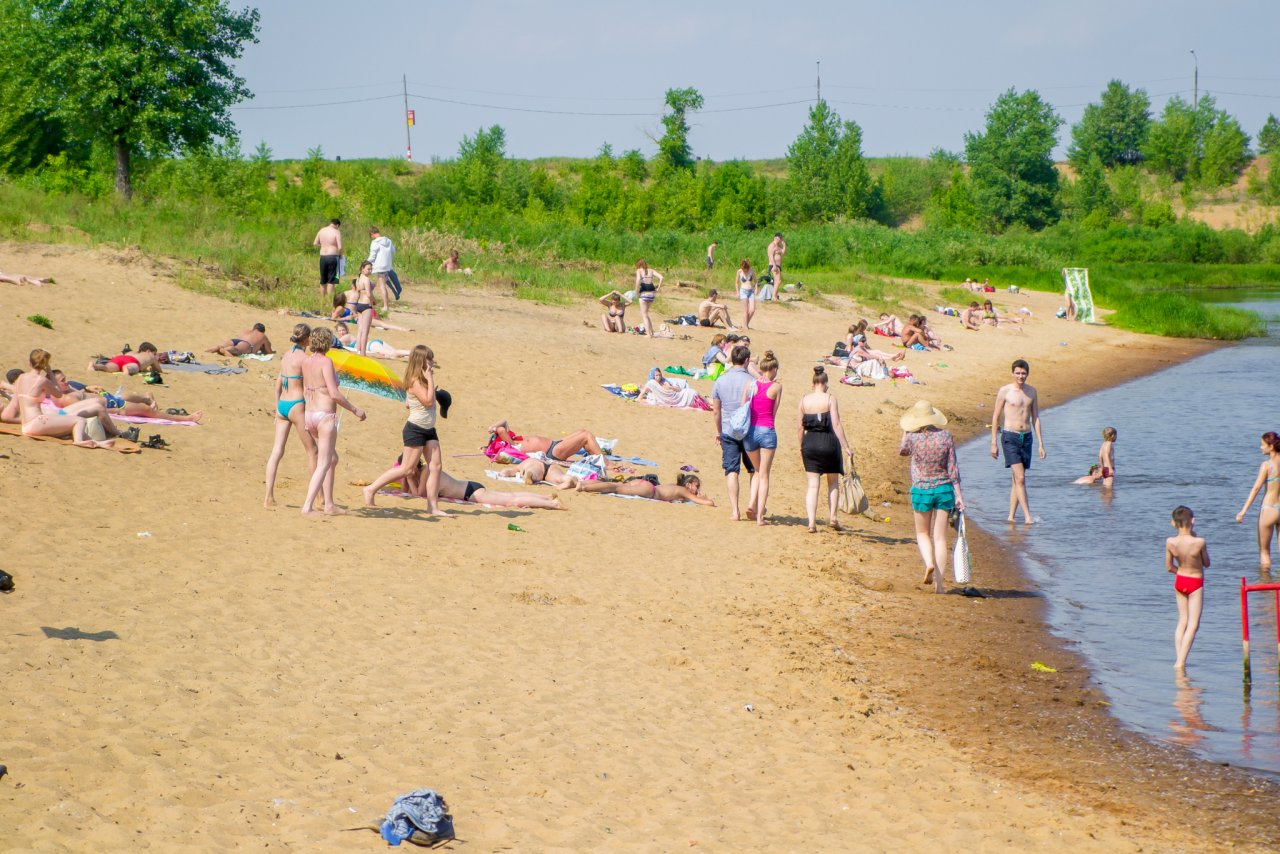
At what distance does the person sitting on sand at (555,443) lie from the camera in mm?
14992

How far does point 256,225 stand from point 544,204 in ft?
129

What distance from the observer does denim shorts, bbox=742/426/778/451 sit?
12.6 metres

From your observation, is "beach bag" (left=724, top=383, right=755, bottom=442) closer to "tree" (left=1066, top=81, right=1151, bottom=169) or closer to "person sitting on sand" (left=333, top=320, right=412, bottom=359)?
"person sitting on sand" (left=333, top=320, right=412, bottom=359)

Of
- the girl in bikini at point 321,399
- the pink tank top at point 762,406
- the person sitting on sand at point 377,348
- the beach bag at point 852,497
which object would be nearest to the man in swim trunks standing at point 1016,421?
the beach bag at point 852,497

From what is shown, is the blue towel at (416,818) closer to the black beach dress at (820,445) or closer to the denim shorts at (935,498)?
the denim shorts at (935,498)

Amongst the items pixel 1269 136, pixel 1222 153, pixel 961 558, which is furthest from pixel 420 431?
pixel 1269 136

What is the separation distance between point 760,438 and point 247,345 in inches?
387

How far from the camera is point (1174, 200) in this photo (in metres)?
97.0

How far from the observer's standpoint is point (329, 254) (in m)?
23.6

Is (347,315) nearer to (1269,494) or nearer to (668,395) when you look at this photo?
(668,395)

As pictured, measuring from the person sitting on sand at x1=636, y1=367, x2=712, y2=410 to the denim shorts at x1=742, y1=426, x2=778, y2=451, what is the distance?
22.8 feet

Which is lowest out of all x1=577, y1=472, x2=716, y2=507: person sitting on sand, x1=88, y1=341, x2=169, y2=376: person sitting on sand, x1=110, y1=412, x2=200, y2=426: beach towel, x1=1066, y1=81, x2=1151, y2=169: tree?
x1=577, y1=472, x2=716, y2=507: person sitting on sand

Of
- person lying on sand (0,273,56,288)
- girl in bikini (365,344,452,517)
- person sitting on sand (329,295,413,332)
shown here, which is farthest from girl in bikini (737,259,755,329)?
girl in bikini (365,344,452,517)

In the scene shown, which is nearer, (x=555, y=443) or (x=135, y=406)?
(x=135, y=406)
